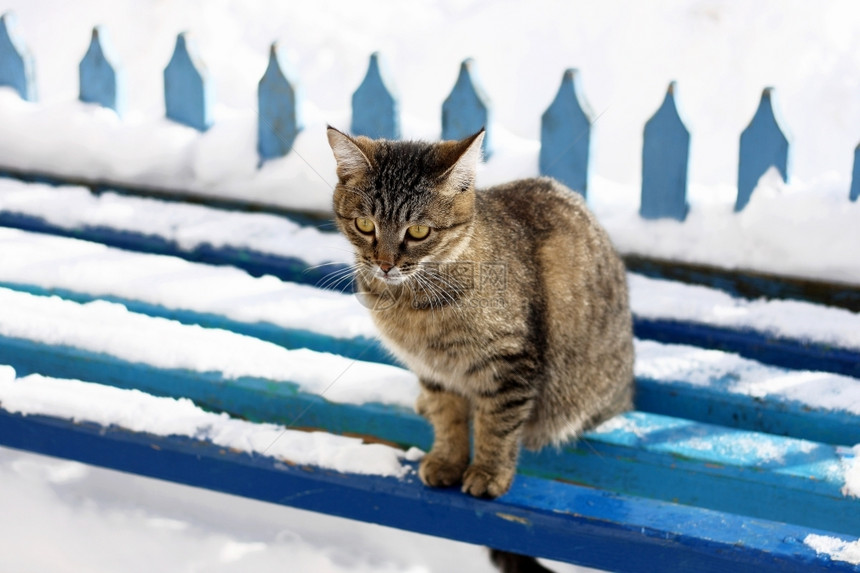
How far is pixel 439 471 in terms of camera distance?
212cm

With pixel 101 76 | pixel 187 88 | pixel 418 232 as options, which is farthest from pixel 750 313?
pixel 101 76

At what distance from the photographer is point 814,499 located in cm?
203

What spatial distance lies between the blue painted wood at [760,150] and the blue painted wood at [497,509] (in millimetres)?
1214

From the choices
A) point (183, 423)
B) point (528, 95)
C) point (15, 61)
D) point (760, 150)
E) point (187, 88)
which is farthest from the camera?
point (528, 95)

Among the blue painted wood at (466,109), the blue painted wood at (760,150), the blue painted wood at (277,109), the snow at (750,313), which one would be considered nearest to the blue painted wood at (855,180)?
the blue painted wood at (760,150)

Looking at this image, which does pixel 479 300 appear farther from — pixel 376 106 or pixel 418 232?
pixel 376 106

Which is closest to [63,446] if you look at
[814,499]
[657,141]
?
[814,499]

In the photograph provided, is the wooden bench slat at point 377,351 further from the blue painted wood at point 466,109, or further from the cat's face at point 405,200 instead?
the blue painted wood at point 466,109

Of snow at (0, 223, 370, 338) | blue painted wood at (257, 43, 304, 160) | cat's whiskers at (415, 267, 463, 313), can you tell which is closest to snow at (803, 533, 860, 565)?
cat's whiskers at (415, 267, 463, 313)

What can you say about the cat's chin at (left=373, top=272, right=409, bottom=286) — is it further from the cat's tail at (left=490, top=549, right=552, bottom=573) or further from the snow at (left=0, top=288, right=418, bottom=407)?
the cat's tail at (left=490, top=549, right=552, bottom=573)

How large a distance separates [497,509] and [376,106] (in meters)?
1.59

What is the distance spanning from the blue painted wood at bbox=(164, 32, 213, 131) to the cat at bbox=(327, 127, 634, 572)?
145cm

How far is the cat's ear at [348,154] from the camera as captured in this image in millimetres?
1965
